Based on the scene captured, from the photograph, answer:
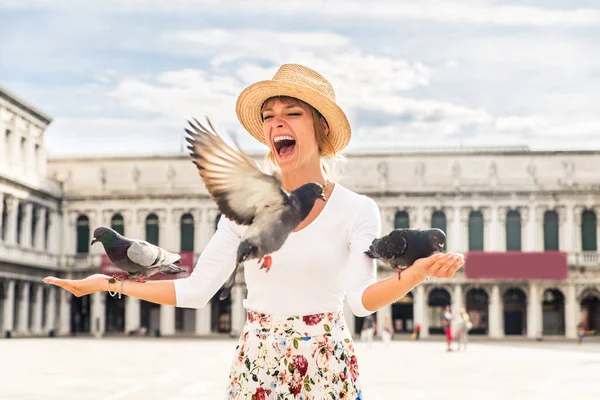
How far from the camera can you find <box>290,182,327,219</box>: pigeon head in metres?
2.27

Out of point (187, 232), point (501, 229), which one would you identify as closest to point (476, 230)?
point (501, 229)

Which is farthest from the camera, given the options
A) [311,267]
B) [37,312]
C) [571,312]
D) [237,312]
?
[237,312]

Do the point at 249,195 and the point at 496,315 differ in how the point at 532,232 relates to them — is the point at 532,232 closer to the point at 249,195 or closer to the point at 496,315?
the point at 496,315

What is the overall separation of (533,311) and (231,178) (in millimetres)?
50522

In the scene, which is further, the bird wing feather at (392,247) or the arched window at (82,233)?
the arched window at (82,233)

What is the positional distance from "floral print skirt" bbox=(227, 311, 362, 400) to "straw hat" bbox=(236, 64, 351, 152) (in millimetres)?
593

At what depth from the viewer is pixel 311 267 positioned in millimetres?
2883

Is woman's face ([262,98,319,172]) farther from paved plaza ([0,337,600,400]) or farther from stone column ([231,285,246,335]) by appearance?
stone column ([231,285,246,335])

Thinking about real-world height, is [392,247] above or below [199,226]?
below

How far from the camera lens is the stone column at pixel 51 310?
52.1m

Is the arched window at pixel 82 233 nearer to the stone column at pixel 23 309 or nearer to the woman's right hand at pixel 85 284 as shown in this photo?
the stone column at pixel 23 309

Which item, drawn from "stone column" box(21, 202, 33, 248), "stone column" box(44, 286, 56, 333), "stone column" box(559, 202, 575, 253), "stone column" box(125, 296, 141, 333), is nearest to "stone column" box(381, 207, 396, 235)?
"stone column" box(559, 202, 575, 253)

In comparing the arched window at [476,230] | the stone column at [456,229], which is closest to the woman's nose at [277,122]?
the stone column at [456,229]

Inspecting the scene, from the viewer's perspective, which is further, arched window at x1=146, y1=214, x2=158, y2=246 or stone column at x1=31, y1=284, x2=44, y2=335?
arched window at x1=146, y1=214, x2=158, y2=246
